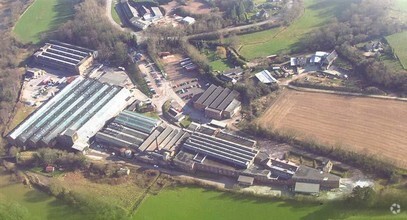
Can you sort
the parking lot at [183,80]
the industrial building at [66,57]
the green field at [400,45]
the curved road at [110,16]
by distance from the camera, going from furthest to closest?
1. the curved road at [110,16]
2. the industrial building at [66,57]
3. the parking lot at [183,80]
4. the green field at [400,45]

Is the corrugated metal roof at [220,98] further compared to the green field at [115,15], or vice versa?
the green field at [115,15]

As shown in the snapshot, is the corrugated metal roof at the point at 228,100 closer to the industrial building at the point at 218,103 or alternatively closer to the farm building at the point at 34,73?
the industrial building at the point at 218,103

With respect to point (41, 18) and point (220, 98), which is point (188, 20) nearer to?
point (220, 98)

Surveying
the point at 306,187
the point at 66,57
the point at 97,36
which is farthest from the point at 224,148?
the point at 97,36

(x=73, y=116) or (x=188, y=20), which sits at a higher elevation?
(x=188, y=20)

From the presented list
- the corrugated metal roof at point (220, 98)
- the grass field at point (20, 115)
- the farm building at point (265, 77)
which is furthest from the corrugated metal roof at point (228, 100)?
the grass field at point (20, 115)

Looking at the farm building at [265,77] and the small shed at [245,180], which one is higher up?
the farm building at [265,77]

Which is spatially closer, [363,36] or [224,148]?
[224,148]
